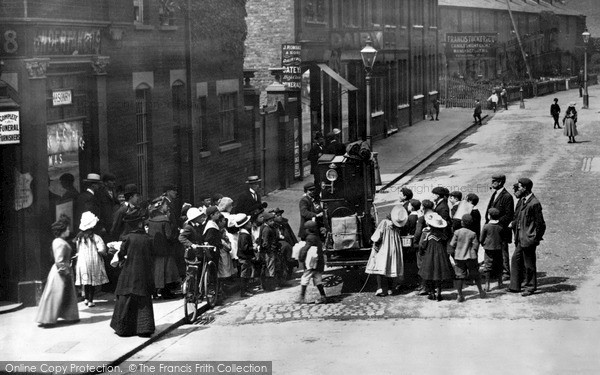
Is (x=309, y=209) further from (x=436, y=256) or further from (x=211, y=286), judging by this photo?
(x=436, y=256)

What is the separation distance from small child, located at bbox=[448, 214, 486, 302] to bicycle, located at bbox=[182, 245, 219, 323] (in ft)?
11.8

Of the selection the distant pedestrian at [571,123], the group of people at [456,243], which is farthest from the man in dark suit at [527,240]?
the distant pedestrian at [571,123]

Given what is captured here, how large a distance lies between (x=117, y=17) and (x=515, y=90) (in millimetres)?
55753

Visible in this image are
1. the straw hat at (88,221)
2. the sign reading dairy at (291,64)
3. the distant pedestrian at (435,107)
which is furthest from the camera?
the distant pedestrian at (435,107)

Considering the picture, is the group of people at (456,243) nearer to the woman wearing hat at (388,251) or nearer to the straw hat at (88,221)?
the woman wearing hat at (388,251)

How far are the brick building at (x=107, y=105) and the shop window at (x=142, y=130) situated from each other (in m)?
0.04

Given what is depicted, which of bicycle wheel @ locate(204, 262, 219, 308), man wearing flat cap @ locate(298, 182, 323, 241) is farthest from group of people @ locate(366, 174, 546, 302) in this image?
bicycle wheel @ locate(204, 262, 219, 308)

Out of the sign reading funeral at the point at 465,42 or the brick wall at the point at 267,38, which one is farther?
the sign reading funeral at the point at 465,42

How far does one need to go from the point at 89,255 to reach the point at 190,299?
1.77 meters

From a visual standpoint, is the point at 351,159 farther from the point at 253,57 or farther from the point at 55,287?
the point at 253,57

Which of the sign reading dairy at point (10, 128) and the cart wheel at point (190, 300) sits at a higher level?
the sign reading dairy at point (10, 128)

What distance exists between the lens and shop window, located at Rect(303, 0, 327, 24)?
33.8m

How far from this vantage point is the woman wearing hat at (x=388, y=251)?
15.5 metres

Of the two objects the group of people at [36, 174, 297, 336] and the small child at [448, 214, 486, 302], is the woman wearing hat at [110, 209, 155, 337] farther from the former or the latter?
the small child at [448, 214, 486, 302]
